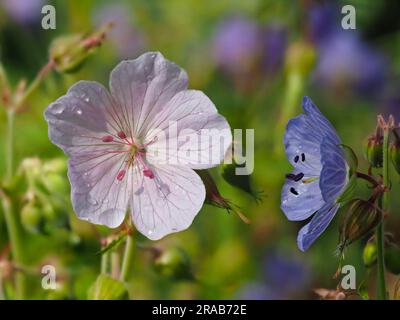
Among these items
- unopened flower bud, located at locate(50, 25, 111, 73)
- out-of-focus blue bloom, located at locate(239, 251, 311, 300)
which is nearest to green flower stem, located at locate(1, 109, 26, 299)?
unopened flower bud, located at locate(50, 25, 111, 73)

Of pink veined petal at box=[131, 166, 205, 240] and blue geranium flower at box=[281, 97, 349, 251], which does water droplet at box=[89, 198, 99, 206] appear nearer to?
pink veined petal at box=[131, 166, 205, 240]

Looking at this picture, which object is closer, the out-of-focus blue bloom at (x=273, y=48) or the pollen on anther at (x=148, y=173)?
the pollen on anther at (x=148, y=173)

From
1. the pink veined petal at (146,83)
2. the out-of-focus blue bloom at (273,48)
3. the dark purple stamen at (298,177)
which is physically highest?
the out-of-focus blue bloom at (273,48)

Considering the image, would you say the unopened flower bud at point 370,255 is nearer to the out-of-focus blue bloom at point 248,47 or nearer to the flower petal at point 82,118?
the flower petal at point 82,118

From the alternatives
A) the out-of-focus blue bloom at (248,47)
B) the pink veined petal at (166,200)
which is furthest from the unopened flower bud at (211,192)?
the out-of-focus blue bloom at (248,47)

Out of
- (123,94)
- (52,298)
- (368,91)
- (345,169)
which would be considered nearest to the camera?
(345,169)
